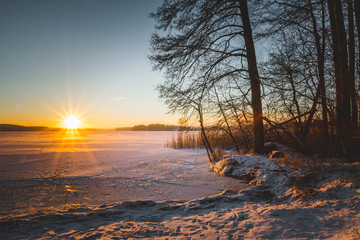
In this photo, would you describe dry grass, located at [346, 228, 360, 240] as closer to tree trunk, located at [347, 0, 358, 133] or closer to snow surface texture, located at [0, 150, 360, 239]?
snow surface texture, located at [0, 150, 360, 239]

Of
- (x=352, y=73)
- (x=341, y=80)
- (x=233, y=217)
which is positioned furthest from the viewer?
(x=352, y=73)

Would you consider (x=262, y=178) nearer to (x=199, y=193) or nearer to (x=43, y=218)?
(x=199, y=193)

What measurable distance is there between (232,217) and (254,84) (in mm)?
4759

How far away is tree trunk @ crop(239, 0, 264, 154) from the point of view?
6.14 m

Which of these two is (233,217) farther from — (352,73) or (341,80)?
(352,73)

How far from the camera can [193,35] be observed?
636 centimetres

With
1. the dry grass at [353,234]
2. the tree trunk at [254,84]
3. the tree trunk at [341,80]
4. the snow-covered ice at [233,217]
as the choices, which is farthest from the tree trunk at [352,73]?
the dry grass at [353,234]

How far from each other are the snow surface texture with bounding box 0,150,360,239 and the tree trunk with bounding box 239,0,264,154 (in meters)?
2.77

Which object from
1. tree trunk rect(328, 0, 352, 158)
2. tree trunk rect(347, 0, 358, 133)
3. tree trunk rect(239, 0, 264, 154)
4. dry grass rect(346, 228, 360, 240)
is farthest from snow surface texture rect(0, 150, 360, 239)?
tree trunk rect(239, 0, 264, 154)

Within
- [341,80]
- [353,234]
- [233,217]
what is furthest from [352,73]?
[233,217]

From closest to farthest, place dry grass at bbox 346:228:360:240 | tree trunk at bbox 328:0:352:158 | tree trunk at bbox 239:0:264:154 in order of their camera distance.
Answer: dry grass at bbox 346:228:360:240 → tree trunk at bbox 328:0:352:158 → tree trunk at bbox 239:0:264:154

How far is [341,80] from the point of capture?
12.8ft

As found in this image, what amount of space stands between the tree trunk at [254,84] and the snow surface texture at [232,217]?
2.77m

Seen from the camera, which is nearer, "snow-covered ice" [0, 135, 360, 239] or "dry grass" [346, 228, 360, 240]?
"dry grass" [346, 228, 360, 240]
